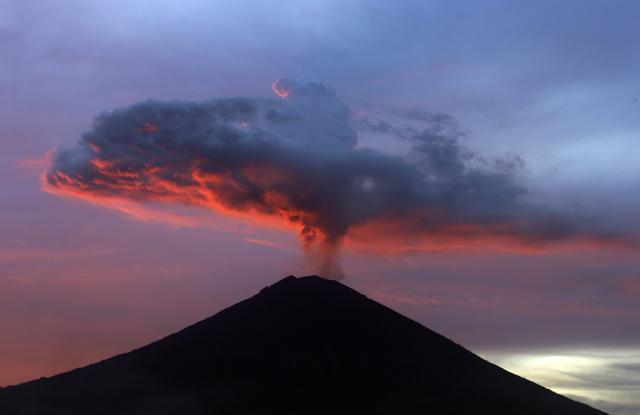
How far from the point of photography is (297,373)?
108750 millimetres

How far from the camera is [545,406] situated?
107250mm

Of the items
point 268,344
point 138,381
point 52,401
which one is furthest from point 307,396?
point 52,401

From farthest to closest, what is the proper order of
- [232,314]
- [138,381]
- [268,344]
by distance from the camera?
[232,314] < [268,344] < [138,381]

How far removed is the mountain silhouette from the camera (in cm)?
10056

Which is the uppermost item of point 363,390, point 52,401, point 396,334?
point 396,334

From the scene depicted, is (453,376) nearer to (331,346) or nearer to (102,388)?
(331,346)

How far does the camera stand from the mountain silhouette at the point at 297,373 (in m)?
101

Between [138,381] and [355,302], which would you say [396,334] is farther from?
[138,381]

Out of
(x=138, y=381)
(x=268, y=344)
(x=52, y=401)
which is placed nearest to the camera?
(x=52, y=401)

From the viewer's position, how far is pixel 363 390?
105000 mm

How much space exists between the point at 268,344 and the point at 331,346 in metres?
8.60

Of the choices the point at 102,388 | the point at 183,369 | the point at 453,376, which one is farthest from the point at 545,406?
the point at 102,388

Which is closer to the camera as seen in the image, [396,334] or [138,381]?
[138,381]

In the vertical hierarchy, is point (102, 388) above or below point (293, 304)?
below
